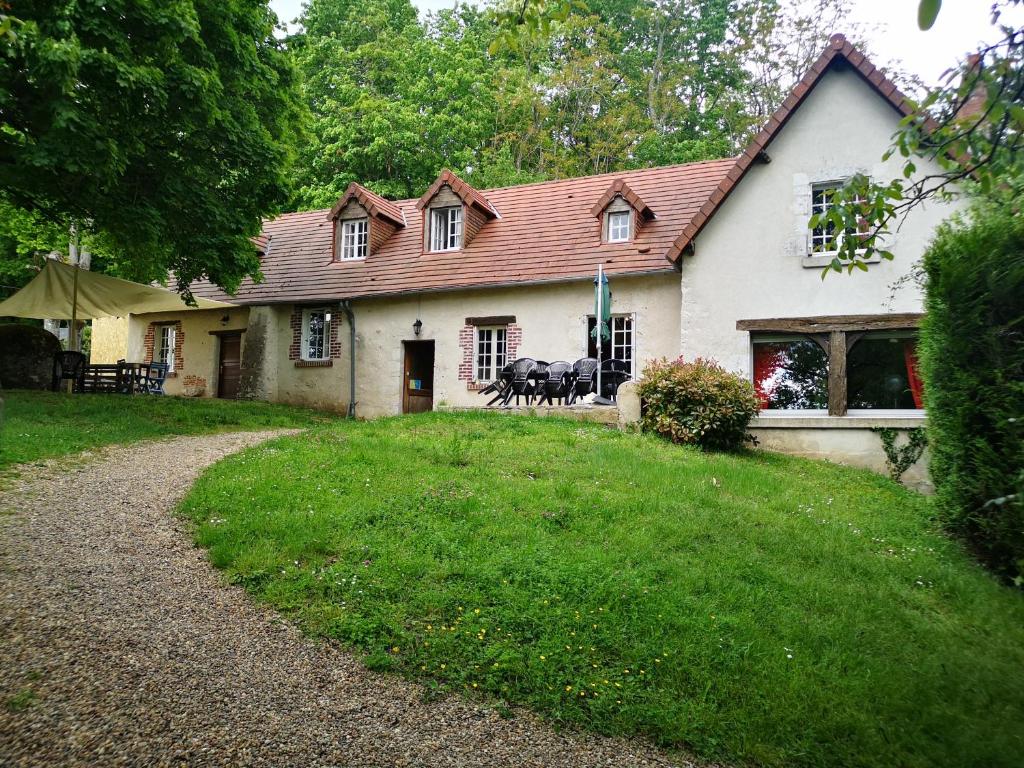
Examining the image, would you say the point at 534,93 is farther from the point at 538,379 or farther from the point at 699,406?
the point at 699,406

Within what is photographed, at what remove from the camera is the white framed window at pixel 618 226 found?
1652cm

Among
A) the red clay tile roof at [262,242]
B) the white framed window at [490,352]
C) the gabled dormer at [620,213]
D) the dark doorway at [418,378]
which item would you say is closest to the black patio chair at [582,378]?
the white framed window at [490,352]

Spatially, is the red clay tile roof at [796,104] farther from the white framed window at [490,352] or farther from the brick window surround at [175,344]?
the brick window surround at [175,344]

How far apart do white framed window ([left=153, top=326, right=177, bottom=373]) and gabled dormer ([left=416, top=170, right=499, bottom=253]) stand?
947cm

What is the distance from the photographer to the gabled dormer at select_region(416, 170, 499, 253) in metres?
18.5

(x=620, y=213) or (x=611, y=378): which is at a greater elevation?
(x=620, y=213)

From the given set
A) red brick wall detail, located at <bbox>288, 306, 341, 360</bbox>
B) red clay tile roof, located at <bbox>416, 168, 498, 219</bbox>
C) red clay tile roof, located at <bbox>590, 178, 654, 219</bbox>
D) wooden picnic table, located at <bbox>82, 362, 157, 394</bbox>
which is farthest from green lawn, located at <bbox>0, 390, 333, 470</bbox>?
red clay tile roof, located at <bbox>590, 178, 654, 219</bbox>

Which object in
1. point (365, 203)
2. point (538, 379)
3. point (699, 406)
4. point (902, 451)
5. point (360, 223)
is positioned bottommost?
point (902, 451)

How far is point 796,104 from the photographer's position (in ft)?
43.7

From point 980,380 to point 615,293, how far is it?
9454 mm

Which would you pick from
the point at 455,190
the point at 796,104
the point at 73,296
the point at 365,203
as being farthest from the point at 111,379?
the point at 796,104

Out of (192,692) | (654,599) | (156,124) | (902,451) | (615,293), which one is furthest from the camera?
(615,293)

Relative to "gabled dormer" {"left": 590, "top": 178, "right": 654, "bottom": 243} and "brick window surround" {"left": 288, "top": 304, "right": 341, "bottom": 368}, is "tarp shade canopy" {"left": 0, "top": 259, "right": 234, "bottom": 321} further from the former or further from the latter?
"gabled dormer" {"left": 590, "top": 178, "right": 654, "bottom": 243}

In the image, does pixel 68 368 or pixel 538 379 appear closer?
pixel 538 379
